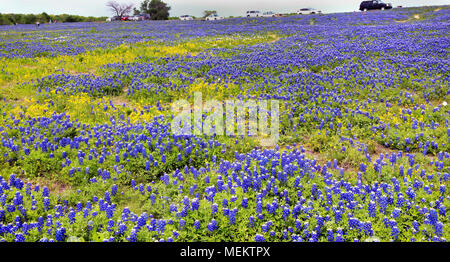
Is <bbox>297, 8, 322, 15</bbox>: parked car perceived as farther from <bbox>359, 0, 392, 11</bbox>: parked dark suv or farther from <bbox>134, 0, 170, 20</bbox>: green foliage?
<bbox>134, 0, 170, 20</bbox>: green foliage

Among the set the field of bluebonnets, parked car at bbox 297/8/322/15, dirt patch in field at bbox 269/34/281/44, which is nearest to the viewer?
the field of bluebonnets

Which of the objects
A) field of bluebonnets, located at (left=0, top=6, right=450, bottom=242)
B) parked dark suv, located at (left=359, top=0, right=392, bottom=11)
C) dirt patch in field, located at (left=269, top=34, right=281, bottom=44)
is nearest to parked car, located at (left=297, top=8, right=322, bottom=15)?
parked dark suv, located at (left=359, top=0, right=392, bottom=11)

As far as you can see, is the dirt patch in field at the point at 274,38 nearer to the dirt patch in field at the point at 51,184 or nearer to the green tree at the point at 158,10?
the dirt patch in field at the point at 51,184

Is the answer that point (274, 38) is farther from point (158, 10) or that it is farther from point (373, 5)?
point (158, 10)

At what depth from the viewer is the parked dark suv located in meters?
57.1

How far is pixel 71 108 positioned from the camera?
935 centimetres

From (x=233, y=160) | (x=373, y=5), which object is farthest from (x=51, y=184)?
(x=373, y=5)

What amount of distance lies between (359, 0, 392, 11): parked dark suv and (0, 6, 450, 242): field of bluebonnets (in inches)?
2044

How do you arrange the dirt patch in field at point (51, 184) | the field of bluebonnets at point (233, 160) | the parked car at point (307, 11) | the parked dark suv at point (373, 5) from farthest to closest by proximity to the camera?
the parked car at point (307, 11) < the parked dark suv at point (373, 5) < the dirt patch in field at point (51, 184) < the field of bluebonnets at point (233, 160)

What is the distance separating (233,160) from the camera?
6324mm

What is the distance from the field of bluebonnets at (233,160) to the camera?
13.2 ft

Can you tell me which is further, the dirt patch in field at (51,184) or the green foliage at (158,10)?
the green foliage at (158,10)

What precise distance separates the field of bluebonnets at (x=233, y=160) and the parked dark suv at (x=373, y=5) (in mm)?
51928

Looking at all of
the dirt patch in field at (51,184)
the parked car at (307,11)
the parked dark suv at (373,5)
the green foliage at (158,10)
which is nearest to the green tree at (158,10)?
the green foliage at (158,10)
